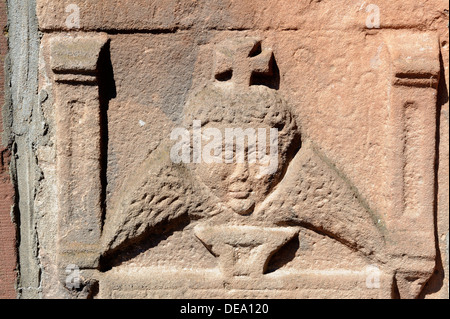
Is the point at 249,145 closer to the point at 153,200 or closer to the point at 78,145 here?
the point at 153,200

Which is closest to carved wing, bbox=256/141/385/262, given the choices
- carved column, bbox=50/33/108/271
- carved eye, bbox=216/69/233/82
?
carved eye, bbox=216/69/233/82

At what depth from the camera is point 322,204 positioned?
1.98 m

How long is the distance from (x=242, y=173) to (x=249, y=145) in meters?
0.10

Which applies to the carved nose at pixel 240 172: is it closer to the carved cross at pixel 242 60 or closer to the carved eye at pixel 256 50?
the carved cross at pixel 242 60

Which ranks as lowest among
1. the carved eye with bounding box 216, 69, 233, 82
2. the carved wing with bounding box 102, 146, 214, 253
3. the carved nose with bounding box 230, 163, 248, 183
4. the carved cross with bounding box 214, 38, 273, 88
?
the carved wing with bounding box 102, 146, 214, 253

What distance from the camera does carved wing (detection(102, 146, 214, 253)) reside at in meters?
1.97

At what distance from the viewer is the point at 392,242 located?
1955mm

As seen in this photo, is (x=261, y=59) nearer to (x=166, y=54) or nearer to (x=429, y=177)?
(x=166, y=54)

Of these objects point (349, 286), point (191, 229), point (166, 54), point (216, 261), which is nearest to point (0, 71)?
point (166, 54)

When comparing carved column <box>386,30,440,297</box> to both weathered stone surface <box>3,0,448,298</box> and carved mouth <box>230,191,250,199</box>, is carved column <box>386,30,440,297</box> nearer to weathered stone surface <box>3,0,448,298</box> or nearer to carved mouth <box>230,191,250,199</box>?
weathered stone surface <box>3,0,448,298</box>

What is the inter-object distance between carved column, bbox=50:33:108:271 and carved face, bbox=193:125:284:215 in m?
0.39

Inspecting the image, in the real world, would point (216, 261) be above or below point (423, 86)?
below

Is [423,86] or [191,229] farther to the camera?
[191,229]

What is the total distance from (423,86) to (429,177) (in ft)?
1.06
